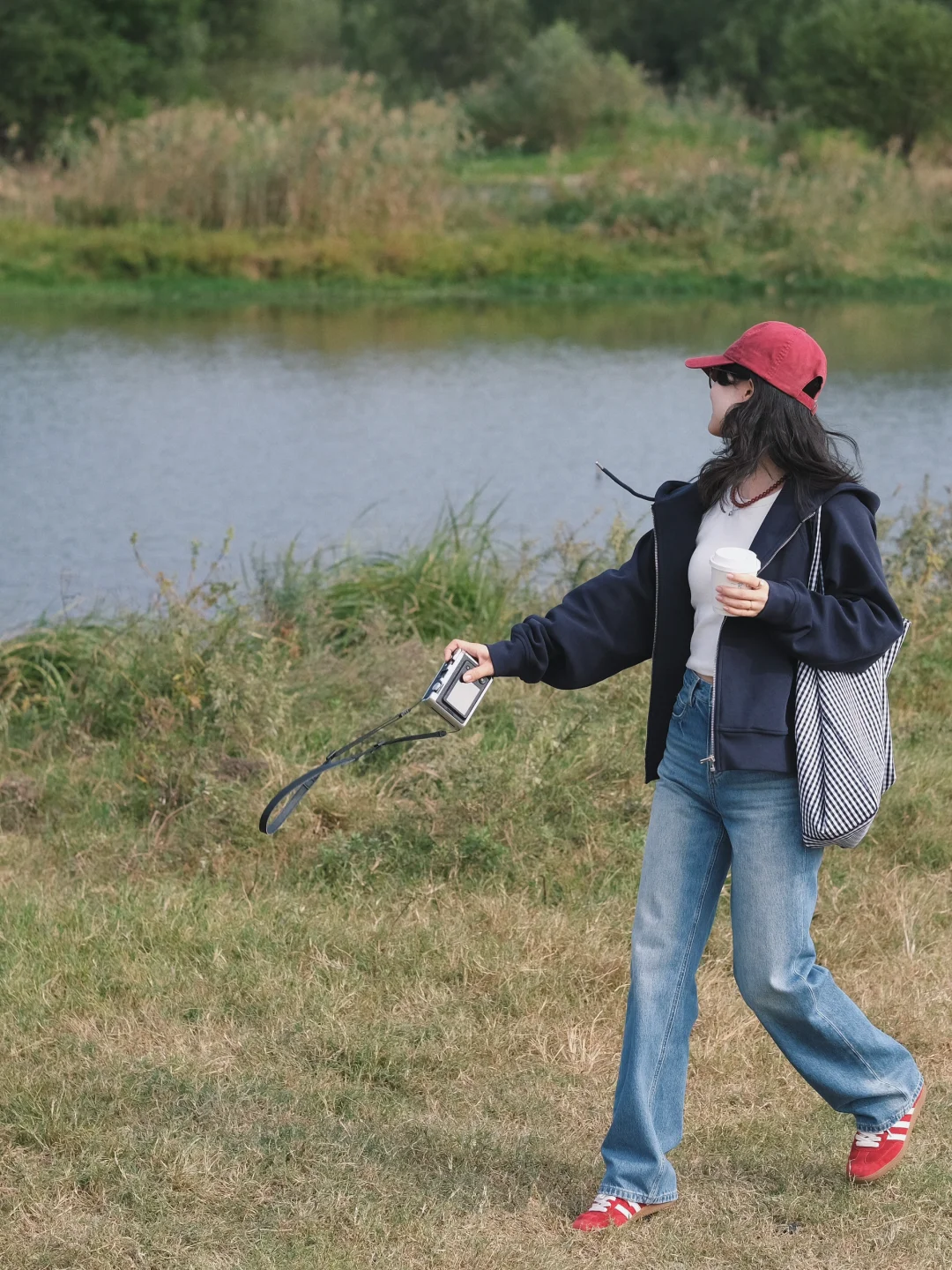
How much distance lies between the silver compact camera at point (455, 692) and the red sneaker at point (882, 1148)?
118 centimetres

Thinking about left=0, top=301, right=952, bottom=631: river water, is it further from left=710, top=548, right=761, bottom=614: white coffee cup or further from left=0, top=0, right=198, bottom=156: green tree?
left=0, top=0, right=198, bottom=156: green tree

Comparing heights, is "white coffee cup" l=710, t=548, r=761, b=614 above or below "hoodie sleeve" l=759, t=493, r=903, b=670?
above

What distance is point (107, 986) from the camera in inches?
175

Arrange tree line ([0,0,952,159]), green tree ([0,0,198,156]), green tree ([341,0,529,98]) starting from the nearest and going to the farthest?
green tree ([0,0,198,156]) < tree line ([0,0,952,159]) < green tree ([341,0,529,98])

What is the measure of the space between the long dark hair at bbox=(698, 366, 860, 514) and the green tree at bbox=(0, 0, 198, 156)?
2976 centimetres

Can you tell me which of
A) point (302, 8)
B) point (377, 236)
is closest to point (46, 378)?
point (377, 236)

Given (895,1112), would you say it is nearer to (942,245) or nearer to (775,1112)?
(775,1112)

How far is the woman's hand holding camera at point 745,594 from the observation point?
3035mm

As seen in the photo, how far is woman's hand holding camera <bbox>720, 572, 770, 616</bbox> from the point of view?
3035mm

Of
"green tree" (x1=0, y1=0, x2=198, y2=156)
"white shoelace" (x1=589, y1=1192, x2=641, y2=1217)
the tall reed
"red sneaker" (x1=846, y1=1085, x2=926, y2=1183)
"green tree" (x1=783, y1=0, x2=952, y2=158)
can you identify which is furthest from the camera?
"green tree" (x1=783, y1=0, x2=952, y2=158)

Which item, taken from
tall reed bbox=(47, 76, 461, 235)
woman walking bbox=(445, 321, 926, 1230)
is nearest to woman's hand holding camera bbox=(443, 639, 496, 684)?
woman walking bbox=(445, 321, 926, 1230)

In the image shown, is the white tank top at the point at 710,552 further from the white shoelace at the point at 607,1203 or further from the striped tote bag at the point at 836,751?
the white shoelace at the point at 607,1203

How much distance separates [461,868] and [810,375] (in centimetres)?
244

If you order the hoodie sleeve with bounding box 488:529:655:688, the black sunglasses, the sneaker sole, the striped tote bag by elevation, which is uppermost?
the black sunglasses
